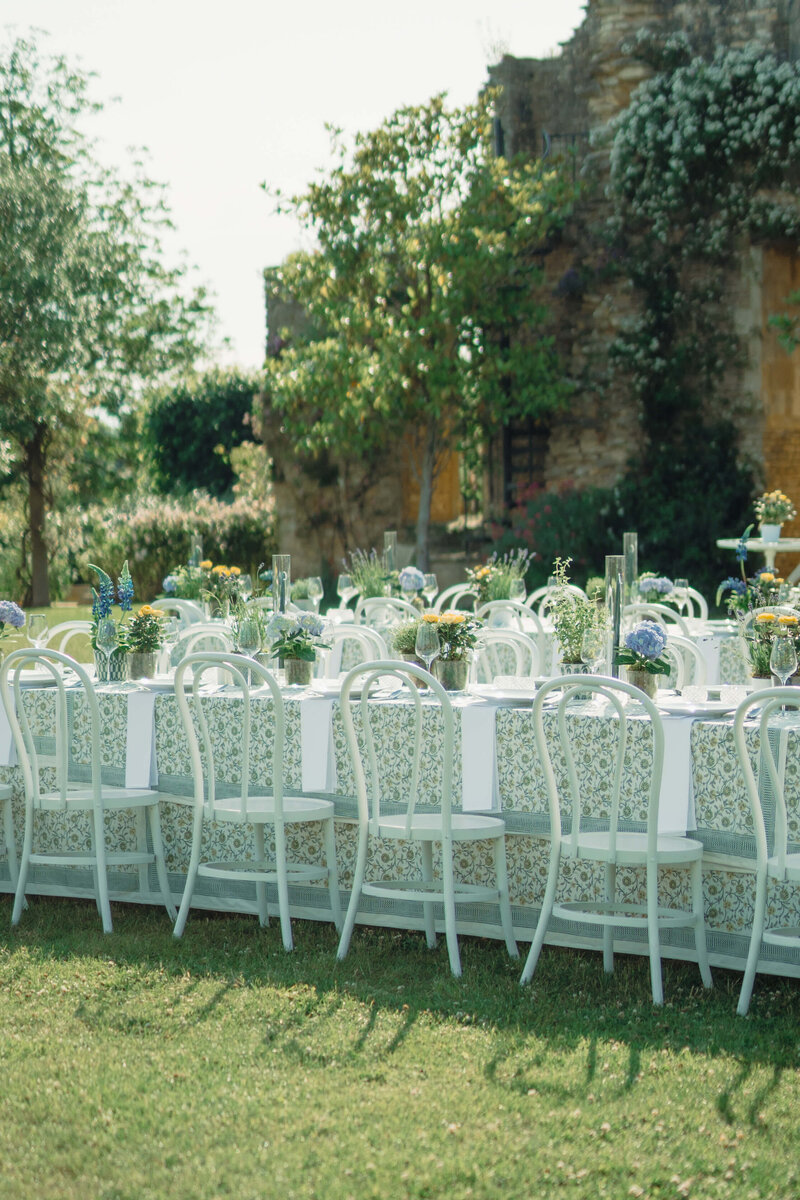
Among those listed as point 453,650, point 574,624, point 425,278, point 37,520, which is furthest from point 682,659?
point 37,520

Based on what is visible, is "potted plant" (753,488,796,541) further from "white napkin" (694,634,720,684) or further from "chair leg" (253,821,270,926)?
"chair leg" (253,821,270,926)

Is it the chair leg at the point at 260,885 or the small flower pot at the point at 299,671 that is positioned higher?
the small flower pot at the point at 299,671

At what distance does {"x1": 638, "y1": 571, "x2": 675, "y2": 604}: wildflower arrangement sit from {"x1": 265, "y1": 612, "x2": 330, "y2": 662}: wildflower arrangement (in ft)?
8.60

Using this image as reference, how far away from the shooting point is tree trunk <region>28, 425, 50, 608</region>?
19.0 m

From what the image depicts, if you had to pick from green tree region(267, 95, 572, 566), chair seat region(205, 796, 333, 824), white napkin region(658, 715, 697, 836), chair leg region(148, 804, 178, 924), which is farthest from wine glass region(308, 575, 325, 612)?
green tree region(267, 95, 572, 566)

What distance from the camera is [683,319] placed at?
555 inches

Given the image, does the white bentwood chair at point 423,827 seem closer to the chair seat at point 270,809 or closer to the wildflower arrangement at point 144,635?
the chair seat at point 270,809

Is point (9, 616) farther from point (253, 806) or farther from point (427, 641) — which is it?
point (427, 641)

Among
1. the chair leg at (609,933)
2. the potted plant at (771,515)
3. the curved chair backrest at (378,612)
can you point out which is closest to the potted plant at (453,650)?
the chair leg at (609,933)

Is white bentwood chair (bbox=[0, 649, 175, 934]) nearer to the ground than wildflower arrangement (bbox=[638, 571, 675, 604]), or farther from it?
nearer to the ground

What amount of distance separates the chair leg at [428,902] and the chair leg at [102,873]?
1.11 metres

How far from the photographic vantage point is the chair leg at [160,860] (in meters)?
4.79

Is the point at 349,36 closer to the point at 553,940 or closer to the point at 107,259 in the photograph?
the point at 553,940

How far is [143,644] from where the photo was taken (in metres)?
5.17
